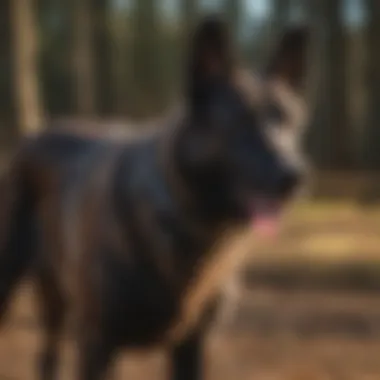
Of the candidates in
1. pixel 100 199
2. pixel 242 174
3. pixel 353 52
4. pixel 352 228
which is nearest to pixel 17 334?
pixel 100 199

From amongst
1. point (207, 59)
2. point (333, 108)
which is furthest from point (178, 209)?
point (333, 108)

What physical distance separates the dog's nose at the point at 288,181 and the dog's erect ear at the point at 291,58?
43 cm

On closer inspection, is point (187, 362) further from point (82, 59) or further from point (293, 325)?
point (82, 59)

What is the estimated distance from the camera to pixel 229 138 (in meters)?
2.57

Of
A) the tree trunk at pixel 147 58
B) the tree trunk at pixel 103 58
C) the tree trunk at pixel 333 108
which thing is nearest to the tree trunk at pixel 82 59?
the tree trunk at pixel 103 58

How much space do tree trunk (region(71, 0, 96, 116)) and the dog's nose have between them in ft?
18.6

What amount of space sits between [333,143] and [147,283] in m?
5.45

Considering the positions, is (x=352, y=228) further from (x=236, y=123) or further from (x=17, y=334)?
(x=236, y=123)

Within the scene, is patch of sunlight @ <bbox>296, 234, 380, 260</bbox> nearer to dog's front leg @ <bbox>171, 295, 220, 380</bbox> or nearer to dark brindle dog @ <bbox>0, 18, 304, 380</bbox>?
dog's front leg @ <bbox>171, 295, 220, 380</bbox>

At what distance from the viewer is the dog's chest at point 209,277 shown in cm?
276

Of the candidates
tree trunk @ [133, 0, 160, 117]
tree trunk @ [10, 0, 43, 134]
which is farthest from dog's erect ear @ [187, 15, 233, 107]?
tree trunk @ [133, 0, 160, 117]

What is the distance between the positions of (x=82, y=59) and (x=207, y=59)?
558 cm

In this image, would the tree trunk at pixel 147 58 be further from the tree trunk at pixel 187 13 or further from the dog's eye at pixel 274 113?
the dog's eye at pixel 274 113

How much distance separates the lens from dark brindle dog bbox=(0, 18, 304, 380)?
257 centimetres
